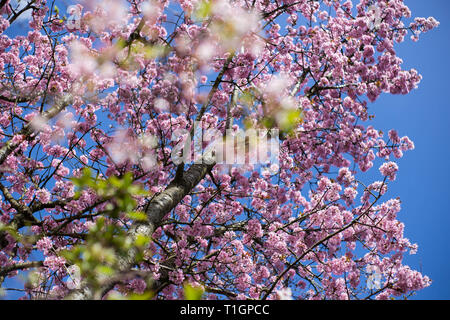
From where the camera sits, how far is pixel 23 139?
16.5 feet

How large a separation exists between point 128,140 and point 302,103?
4449 millimetres

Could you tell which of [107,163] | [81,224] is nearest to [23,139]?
[107,163]

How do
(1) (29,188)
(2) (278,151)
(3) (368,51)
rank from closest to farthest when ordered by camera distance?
(1) (29,188) → (2) (278,151) → (3) (368,51)

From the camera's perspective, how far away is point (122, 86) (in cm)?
539

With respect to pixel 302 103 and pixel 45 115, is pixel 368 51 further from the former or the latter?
pixel 45 115

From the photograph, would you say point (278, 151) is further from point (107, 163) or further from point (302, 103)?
point (107, 163)

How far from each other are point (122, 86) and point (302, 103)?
4.49 m
